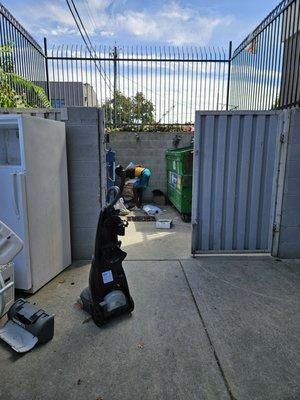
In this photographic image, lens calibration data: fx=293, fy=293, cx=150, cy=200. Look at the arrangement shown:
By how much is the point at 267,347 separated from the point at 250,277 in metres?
1.33

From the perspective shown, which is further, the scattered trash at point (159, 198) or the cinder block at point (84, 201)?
the scattered trash at point (159, 198)

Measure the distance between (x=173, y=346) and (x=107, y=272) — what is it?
84 cm

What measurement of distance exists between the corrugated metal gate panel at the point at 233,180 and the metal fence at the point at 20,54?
3217 mm

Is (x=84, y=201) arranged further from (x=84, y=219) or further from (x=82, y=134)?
(x=82, y=134)

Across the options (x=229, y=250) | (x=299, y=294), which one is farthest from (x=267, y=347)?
(x=229, y=250)


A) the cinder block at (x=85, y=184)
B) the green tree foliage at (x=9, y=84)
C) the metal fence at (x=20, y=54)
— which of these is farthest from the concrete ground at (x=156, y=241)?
the metal fence at (x=20, y=54)

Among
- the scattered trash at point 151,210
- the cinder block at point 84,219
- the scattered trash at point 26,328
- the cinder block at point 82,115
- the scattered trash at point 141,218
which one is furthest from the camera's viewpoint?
the scattered trash at point 151,210

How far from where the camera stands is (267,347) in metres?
2.38

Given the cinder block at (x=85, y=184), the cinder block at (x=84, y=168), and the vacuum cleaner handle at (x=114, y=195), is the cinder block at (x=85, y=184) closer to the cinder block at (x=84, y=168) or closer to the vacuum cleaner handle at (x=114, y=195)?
the cinder block at (x=84, y=168)

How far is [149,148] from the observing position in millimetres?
8266

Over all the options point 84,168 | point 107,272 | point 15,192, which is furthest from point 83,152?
point 107,272

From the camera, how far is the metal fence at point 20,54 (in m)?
4.57

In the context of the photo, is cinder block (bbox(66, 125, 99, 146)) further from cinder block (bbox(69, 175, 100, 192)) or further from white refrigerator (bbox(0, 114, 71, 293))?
cinder block (bbox(69, 175, 100, 192))

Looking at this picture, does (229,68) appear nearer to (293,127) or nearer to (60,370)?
(293,127)
